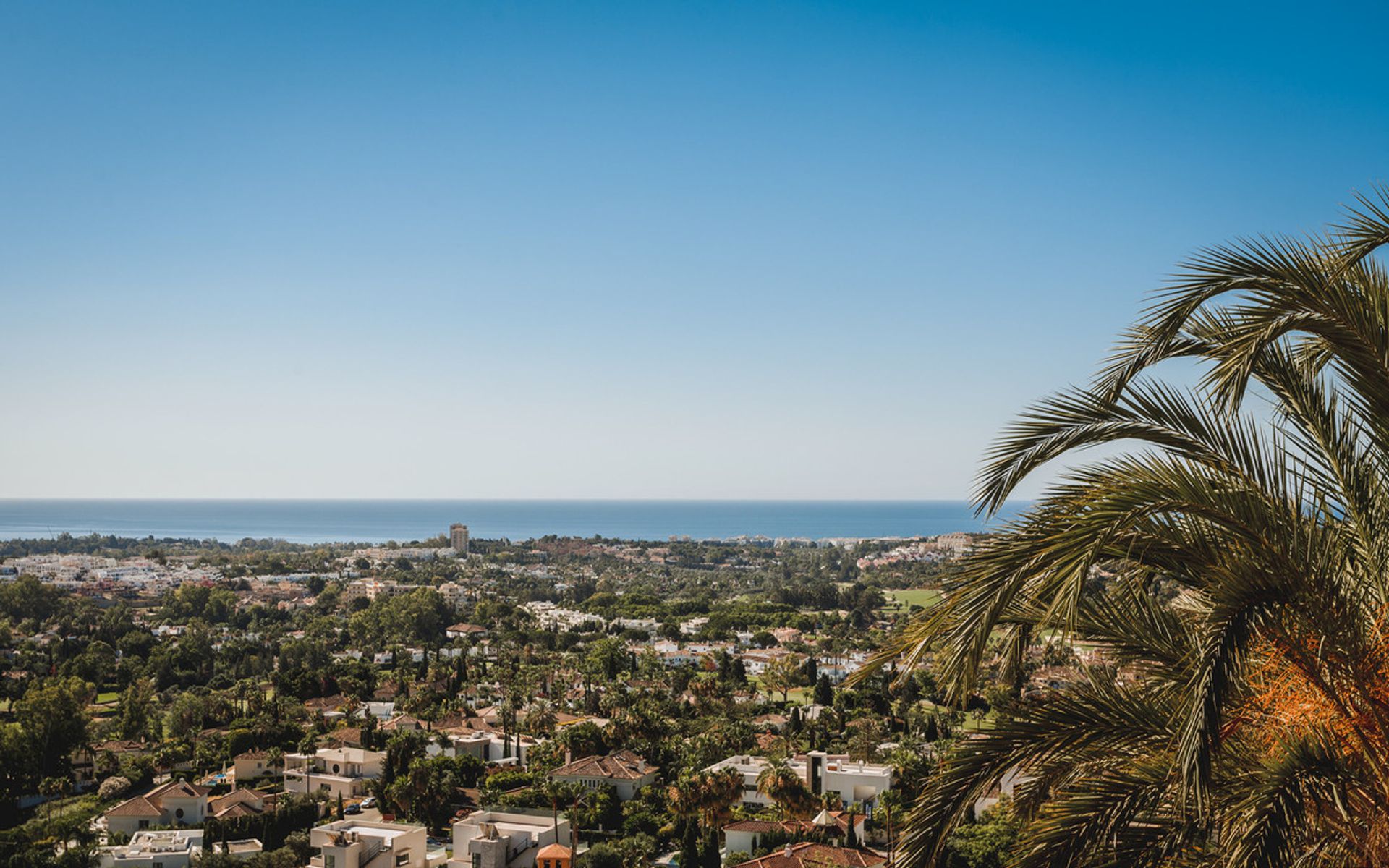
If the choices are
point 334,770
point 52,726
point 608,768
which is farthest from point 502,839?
point 52,726

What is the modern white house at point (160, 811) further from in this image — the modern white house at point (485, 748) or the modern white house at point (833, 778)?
the modern white house at point (833, 778)

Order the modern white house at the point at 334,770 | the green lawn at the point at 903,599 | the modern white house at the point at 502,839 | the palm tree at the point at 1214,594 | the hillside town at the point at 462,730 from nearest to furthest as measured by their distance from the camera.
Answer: the palm tree at the point at 1214,594 → the modern white house at the point at 502,839 → the hillside town at the point at 462,730 → the modern white house at the point at 334,770 → the green lawn at the point at 903,599

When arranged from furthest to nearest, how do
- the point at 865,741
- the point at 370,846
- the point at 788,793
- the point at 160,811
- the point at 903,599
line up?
the point at 903,599, the point at 865,741, the point at 160,811, the point at 788,793, the point at 370,846

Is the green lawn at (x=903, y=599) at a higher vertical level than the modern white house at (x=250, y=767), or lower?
lower

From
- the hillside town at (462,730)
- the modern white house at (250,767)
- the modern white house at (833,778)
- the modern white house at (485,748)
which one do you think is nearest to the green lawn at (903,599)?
the hillside town at (462,730)

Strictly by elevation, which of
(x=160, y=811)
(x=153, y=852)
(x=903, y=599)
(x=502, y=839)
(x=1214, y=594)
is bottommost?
(x=903, y=599)

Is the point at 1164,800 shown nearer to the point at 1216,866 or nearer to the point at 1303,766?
the point at 1216,866

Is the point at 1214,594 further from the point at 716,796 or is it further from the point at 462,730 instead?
the point at 462,730
